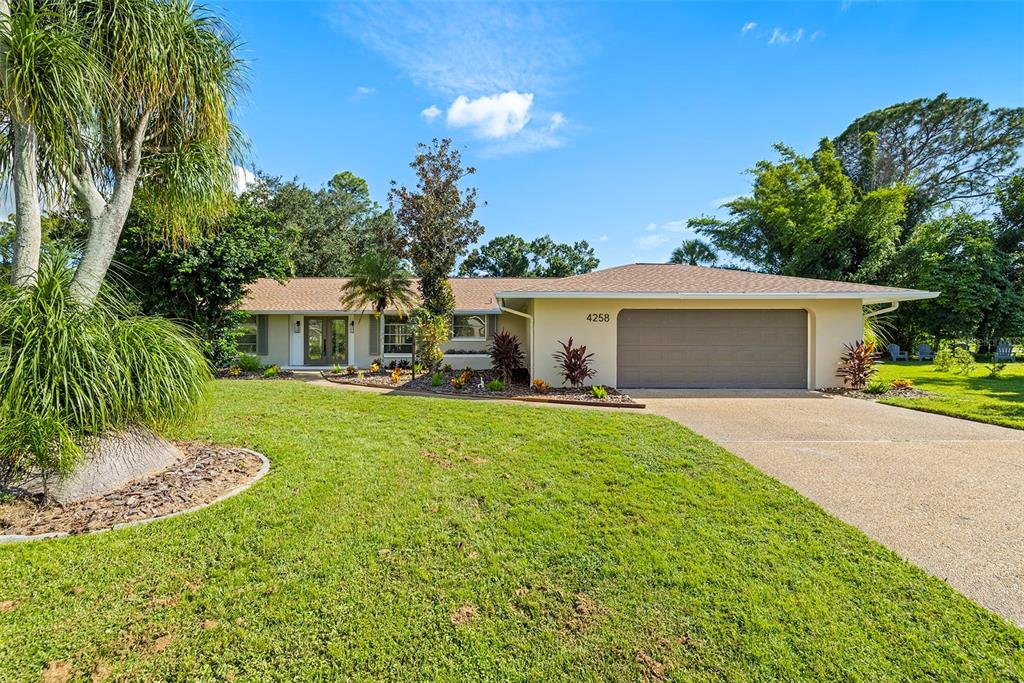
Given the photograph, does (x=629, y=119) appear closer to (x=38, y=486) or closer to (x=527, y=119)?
(x=527, y=119)

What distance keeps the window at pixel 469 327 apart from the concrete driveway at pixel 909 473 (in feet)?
30.1

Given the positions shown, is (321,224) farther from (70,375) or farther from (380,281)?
(70,375)

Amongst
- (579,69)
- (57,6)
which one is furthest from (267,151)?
(579,69)

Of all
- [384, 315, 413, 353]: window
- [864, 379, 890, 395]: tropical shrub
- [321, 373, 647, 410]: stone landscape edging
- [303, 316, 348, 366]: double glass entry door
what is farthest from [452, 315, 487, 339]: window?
[864, 379, 890, 395]: tropical shrub

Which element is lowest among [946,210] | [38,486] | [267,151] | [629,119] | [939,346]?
[38,486]

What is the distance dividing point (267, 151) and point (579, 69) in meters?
7.63

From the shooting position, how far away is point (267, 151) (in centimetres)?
606

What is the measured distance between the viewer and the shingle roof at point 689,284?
33.5 ft

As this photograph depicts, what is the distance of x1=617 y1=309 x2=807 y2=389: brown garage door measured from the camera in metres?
11.1

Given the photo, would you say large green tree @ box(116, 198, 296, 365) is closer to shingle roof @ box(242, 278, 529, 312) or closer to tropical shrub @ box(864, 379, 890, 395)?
shingle roof @ box(242, 278, 529, 312)

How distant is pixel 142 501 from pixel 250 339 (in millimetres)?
14450

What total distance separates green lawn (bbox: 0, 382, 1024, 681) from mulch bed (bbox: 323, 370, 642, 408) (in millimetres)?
4885

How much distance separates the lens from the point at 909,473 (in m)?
4.74

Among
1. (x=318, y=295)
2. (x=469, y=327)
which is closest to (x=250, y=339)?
(x=318, y=295)
